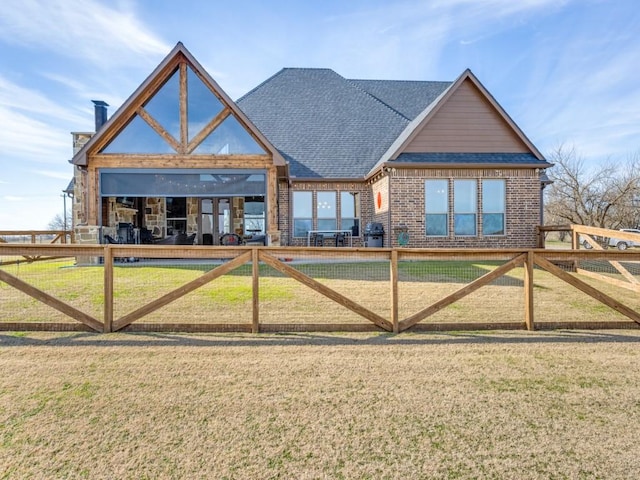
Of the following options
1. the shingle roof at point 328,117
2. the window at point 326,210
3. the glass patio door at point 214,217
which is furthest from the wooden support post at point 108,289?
the glass patio door at point 214,217

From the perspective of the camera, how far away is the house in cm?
1170

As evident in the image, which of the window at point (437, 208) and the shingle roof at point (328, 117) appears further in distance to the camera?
the shingle roof at point (328, 117)

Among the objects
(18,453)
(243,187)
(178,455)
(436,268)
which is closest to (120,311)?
(18,453)

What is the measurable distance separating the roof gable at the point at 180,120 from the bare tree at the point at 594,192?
2962 centimetres

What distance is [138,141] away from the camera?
11781mm

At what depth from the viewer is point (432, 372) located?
369 cm

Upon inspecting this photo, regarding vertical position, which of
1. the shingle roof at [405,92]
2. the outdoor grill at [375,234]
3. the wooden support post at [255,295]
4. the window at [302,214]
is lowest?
the wooden support post at [255,295]

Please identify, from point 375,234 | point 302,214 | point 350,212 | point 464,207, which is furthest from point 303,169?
point 464,207

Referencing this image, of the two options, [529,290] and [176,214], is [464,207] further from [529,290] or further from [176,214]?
[176,214]

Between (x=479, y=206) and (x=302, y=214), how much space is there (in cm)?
669

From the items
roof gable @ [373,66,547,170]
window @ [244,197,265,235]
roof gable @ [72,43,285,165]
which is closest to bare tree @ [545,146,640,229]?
Answer: roof gable @ [373,66,547,170]

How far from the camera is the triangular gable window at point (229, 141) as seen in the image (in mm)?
11820

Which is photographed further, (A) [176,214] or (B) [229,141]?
(A) [176,214]

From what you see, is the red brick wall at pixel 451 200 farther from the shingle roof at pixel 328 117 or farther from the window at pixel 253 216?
the window at pixel 253 216
